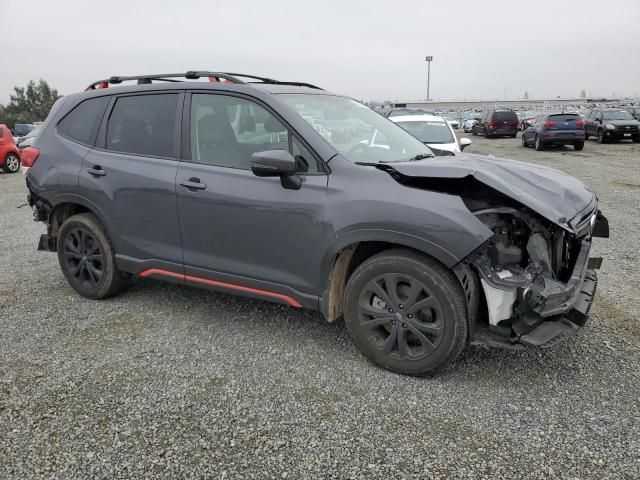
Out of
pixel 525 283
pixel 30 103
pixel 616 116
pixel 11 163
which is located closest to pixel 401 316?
pixel 525 283

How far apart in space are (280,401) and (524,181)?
206 cm

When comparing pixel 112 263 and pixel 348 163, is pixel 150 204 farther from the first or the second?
pixel 348 163

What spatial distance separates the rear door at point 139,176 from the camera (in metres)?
3.78

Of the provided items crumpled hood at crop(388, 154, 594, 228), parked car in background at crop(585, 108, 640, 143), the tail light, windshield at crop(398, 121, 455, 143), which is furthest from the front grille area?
the tail light

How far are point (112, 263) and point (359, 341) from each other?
7.59 feet

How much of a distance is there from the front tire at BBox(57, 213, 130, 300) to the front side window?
4.13 ft

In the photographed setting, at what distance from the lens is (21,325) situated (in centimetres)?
397

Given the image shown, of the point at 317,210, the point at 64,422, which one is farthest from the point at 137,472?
the point at 317,210

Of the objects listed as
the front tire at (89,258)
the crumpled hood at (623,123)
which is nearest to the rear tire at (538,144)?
the crumpled hood at (623,123)

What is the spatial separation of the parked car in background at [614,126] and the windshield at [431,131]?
16.0m

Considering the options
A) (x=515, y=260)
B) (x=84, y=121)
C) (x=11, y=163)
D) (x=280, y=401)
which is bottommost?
(x=280, y=401)

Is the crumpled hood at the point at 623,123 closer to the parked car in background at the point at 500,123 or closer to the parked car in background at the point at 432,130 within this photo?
the parked car in background at the point at 500,123

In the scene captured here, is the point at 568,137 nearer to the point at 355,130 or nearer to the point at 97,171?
the point at 355,130

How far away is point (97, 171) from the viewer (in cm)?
410
